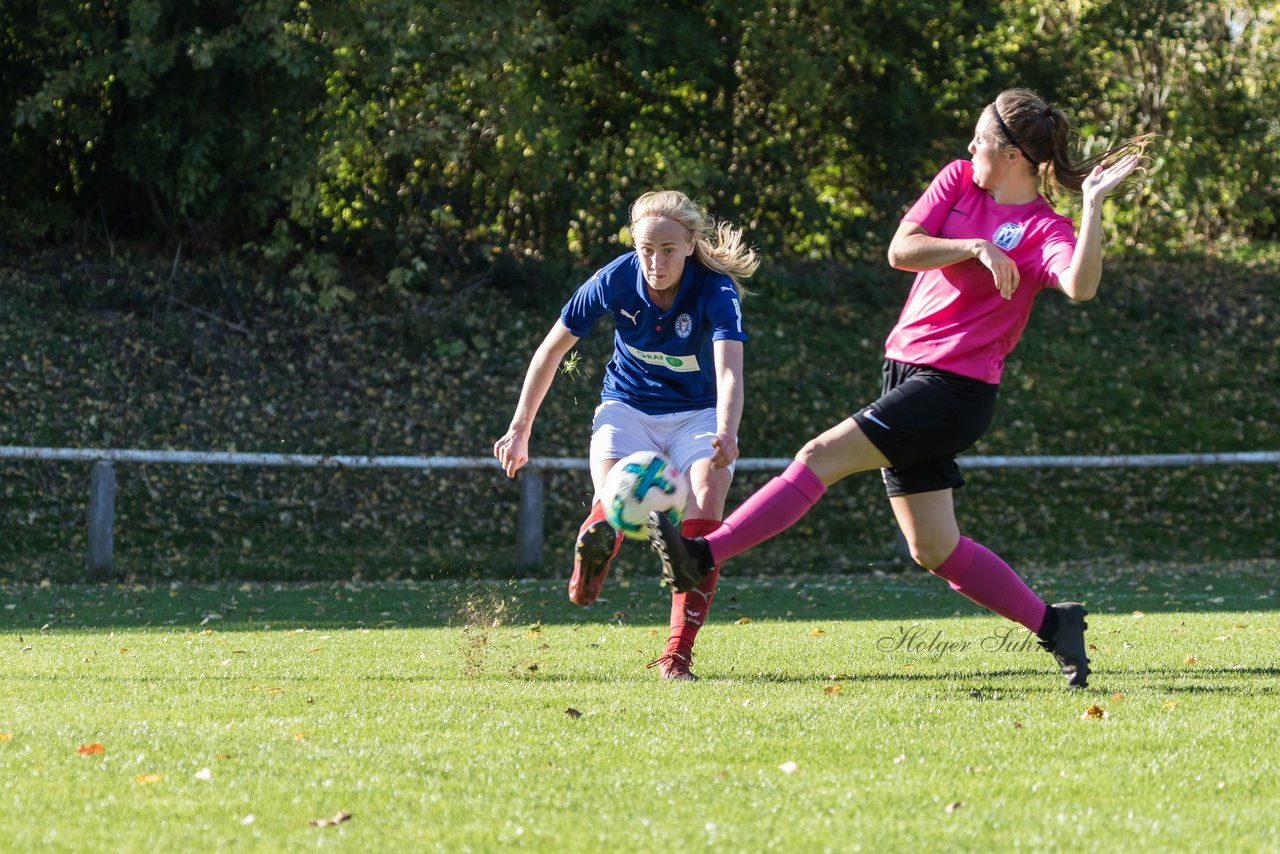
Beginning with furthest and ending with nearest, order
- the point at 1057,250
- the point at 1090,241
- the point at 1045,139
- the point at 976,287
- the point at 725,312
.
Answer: the point at 725,312, the point at 1045,139, the point at 976,287, the point at 1057,250, the point at 1090,241

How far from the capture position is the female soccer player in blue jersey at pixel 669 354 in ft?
19.8

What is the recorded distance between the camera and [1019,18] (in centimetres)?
2222

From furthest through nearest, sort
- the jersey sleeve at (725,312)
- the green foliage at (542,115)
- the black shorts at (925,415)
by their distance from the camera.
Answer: the green foliage at (542,115) < the jersey sleeve at (725,312) < the black shorts at (925,415)

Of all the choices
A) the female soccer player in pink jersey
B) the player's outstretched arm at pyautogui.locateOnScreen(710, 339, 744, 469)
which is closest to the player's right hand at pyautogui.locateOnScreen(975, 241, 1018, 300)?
the female soccer player in pink jersey

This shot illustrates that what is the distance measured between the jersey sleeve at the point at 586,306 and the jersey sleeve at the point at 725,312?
442 millimetres

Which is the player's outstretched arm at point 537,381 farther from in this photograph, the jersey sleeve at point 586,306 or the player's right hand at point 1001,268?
the player's right hand at point 1001,268

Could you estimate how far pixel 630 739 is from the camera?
4578 mm

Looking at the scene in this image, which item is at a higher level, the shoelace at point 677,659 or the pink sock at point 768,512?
the pink sock at point 768,512

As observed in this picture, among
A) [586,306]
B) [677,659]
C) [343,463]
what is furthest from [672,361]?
[343,463]

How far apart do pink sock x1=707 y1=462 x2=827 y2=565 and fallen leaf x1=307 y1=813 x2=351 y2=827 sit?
1.99 m

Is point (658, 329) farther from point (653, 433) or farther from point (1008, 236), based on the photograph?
point (1008, 236)

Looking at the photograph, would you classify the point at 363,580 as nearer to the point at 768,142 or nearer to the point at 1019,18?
the point at 768,142

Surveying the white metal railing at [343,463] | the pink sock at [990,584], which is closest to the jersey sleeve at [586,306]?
the pink sock at [990,584]

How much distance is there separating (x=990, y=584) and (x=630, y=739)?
2092 millimetres
